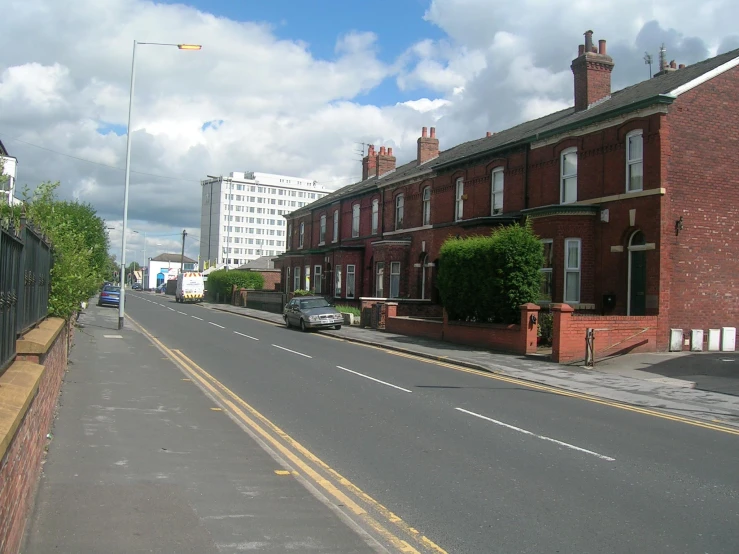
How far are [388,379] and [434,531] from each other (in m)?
9.43

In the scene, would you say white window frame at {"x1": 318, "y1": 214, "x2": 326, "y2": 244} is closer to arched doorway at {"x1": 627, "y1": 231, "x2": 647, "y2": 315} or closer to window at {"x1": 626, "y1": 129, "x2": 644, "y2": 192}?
window at {"x1": 626, "y1": 129, "x2": 644, "y2": 192}

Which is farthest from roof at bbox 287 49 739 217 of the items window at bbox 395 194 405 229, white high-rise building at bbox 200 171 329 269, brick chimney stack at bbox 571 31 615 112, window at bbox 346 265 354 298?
white high-rise building at bbox 200 171 329 269

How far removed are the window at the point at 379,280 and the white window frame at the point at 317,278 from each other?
30.9 ft

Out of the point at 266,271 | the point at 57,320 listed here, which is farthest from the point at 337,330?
the point at 266,271

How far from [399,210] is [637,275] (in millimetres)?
18813

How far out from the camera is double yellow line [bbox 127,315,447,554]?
5.14 m

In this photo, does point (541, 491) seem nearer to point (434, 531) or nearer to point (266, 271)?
point (434, 531)

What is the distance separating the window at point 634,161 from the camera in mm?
21172

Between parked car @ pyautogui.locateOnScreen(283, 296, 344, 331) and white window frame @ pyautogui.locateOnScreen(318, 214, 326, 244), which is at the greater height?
white window frame @ pyautogui.locateOnScreen(318, 214, 326, 244)

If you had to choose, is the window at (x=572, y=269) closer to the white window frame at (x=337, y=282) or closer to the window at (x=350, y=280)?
the window at (x=350, y=280)

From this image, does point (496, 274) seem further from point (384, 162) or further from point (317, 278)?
point (317, 278)

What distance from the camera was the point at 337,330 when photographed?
101 ft

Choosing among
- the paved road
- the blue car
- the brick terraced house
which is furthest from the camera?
the blue car

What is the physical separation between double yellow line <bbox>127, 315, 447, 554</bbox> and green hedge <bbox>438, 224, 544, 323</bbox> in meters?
12.0
